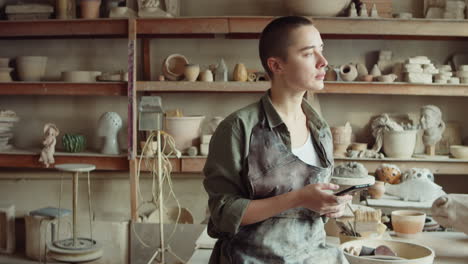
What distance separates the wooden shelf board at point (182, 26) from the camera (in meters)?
4.72

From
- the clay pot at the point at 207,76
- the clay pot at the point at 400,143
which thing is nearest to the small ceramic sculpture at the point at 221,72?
the clay pot at the point at 207,76

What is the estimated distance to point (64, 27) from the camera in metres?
4.95

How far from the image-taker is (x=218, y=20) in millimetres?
4715

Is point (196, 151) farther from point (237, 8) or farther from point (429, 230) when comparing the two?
point (429, 230)

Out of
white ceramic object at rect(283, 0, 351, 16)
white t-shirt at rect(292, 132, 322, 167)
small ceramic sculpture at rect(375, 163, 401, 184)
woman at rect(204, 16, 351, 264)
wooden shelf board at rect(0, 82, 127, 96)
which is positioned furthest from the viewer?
wooden shelf board at rect(0, 82, 127, 96)

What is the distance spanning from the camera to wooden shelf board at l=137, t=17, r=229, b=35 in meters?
4.72

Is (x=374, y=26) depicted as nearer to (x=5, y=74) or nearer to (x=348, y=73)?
(x=348, y=73)

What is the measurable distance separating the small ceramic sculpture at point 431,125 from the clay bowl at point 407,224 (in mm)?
2723

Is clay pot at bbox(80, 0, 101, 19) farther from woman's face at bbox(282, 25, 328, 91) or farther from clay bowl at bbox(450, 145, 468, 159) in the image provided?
woman's face at bbox(282, 25, 328, 91)

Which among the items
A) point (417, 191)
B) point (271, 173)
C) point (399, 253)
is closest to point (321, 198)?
point (271, 173)

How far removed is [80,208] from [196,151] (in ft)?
4.30

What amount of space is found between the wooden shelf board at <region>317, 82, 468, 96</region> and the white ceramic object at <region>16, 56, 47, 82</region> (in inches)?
95.2

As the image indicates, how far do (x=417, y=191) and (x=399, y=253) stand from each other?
148cm

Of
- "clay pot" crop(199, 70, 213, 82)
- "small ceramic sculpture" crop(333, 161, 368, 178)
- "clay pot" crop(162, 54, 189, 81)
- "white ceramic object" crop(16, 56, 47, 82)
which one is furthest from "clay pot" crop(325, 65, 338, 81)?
"white ceramic object" crop(16, 56, 47, 82)
